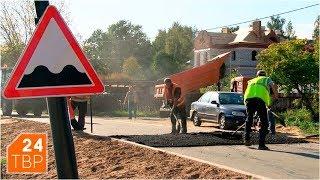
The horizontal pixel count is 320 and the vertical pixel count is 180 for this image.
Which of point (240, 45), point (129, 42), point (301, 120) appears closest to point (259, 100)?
point (301, 120)

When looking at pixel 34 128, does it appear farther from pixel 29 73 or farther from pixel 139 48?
pixel 139 48

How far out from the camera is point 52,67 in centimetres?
454

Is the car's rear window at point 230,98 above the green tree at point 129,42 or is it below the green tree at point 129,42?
below

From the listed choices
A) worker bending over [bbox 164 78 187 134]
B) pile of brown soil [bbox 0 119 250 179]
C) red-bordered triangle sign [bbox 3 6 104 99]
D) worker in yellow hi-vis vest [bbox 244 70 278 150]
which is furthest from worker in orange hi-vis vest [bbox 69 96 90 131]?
red-bordered triangle sign [bbox 3 6 104 99]

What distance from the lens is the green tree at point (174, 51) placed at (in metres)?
86.2

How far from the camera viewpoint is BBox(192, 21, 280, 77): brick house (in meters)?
63.2

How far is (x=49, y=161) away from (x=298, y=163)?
5063mm

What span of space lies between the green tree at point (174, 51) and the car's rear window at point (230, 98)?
211ft

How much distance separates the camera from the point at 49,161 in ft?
36.0

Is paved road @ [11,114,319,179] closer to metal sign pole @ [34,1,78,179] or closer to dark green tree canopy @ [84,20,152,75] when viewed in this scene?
metal sign pole @ [34,1,78,179]

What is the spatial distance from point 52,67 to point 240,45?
60364 mm

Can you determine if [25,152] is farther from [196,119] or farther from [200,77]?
[200,77]

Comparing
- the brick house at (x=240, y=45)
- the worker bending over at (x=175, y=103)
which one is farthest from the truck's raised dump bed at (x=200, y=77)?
the brick house at (x=240, y=45)

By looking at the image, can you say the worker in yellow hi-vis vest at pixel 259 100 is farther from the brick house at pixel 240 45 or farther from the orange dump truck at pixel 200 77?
the brick house at pixel 240 45
